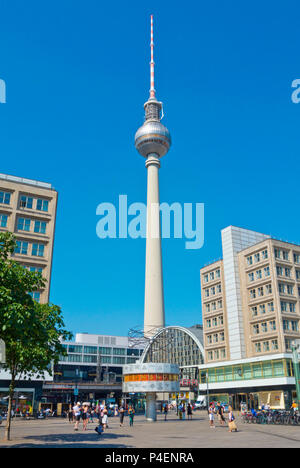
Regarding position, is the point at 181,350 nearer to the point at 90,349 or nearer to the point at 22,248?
the point at 90,349

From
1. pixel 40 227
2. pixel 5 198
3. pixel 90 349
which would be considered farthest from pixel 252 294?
pixel 90 349

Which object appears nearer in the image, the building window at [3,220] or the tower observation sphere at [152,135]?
the building window at [3,220]

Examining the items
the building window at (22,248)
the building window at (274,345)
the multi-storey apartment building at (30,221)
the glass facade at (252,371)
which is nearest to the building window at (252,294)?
the building window at (274,345)

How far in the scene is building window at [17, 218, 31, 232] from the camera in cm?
5947

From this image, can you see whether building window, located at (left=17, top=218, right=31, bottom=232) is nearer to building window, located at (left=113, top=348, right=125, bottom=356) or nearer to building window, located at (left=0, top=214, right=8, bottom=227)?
building window, located at (left=0, top=214, right=8, bottom=227)

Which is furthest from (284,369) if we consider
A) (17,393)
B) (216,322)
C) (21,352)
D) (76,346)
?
(76,346)

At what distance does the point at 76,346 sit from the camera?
124 m

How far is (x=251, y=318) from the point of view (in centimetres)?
6681

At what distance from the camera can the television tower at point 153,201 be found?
4203 inches

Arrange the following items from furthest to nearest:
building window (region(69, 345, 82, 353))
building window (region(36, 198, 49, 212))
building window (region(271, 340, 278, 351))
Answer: building window (region(69, 345, 82, 353)), building window (region(36, 198, 49, 212)), building window (region(271, 340, 278, 351))

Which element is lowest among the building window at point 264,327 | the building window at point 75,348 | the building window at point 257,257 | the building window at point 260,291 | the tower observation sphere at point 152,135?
the building window at point 264,327

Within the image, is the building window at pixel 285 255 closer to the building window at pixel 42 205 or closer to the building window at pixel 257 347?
the building window at pixel 257 347

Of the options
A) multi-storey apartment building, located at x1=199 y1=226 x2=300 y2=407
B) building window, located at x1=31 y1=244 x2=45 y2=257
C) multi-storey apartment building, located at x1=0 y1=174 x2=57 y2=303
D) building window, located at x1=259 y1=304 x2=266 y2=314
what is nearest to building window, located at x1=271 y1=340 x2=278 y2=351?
multi-storey apartment building, located at x1=199 y1=226 x2=300 y2=407
